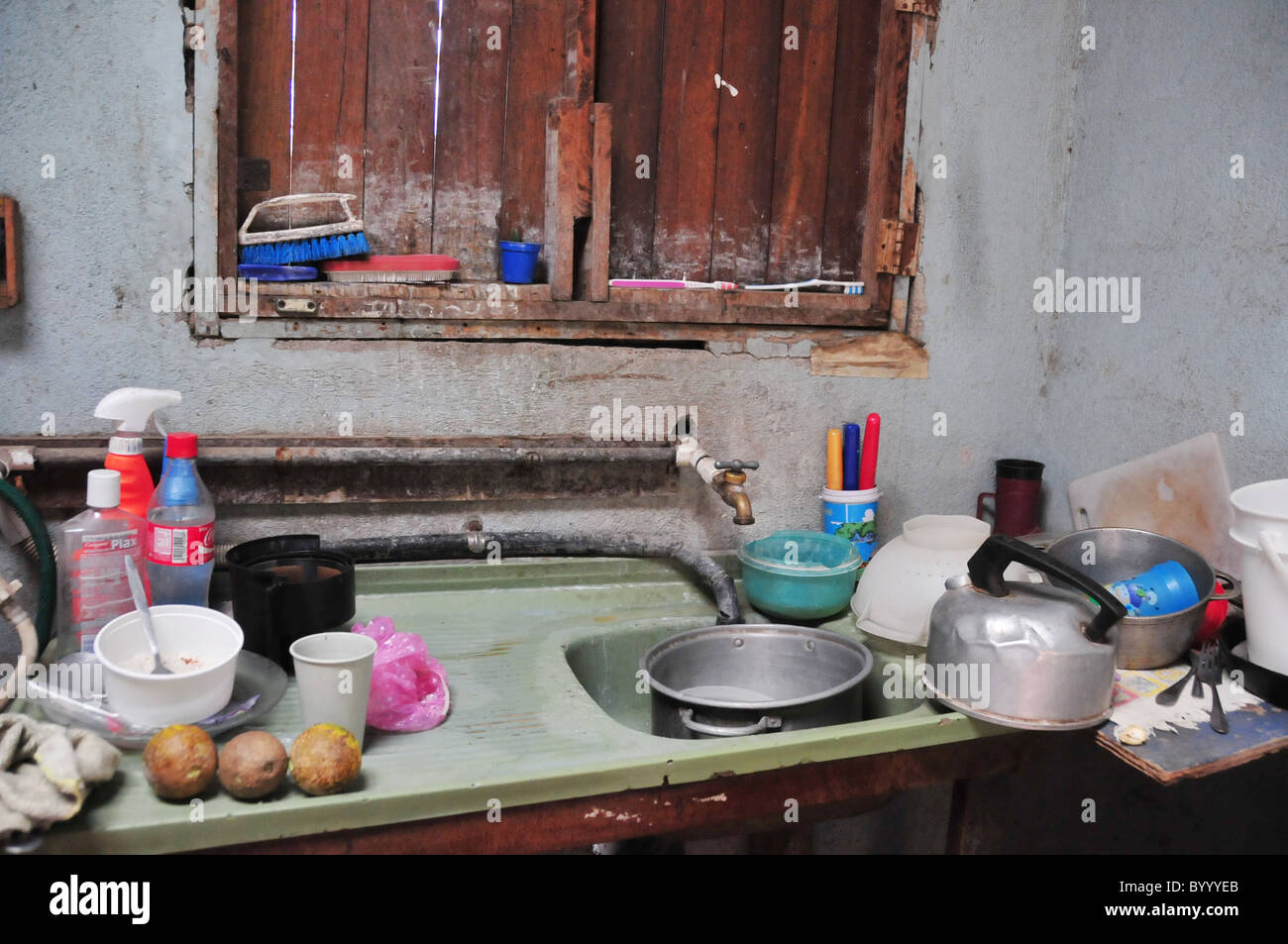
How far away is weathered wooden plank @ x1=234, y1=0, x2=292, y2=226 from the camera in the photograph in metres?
1.60

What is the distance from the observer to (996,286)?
2064mm

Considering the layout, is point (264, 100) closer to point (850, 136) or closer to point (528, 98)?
point (528, 98)

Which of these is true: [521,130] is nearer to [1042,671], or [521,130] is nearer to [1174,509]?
[1042,671]

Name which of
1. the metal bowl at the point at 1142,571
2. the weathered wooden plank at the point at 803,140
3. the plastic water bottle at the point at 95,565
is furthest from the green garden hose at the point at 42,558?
the metal bowl at the point at 1142,571

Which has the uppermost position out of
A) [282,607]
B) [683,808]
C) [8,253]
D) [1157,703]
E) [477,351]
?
[8,253]

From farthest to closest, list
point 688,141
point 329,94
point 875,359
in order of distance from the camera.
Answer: point 875,359, point 688,141, point 329,94

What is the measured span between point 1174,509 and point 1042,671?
74 centimetres

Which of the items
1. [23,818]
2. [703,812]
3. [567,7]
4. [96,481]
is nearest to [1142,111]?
[567,7]

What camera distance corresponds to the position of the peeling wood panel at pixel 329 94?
5.37 ft

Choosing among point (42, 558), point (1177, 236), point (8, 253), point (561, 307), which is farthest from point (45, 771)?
point (1177, 236)

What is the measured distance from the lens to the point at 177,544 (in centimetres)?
134

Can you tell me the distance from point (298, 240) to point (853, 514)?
46.0 inches

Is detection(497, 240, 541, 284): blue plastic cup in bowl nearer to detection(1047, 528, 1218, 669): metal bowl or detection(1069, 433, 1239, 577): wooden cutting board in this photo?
detection(1047, 528, 1218, 669): metal bowl
